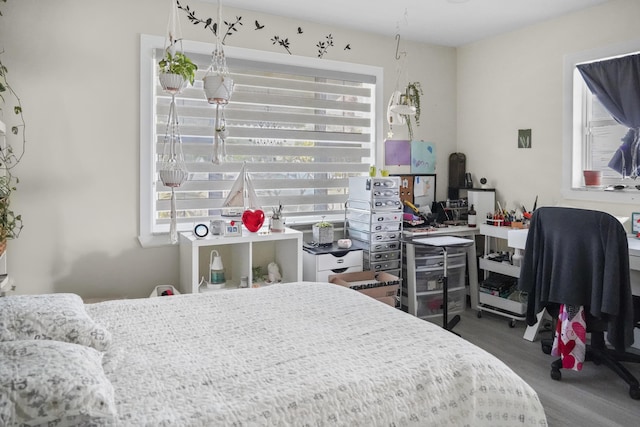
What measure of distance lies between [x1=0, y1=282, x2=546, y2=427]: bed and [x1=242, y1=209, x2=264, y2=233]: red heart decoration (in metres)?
1.41

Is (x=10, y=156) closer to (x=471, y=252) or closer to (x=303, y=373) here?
(x=303, y=373)

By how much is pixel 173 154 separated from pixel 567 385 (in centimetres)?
278

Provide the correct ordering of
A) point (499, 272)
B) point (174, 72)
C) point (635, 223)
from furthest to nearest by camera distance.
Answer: point (499, 272), point (635, 223), point (174, 72)

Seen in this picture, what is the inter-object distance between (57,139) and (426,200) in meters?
3.05

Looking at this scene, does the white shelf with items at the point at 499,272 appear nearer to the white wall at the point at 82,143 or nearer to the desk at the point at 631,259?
the desk at the point at 631,259

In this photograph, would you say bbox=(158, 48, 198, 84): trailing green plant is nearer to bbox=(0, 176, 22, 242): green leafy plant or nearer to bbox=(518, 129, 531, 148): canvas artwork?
bbox=(0, 176, 22, 242): green leafy plant

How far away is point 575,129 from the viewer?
12.1ft

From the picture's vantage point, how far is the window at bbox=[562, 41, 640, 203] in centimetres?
352

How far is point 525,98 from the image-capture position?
13.2ft

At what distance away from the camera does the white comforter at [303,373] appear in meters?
1.23

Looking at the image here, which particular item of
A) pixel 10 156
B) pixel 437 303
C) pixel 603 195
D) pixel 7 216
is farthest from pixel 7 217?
pixel 603 195

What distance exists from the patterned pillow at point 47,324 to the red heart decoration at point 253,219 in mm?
1815

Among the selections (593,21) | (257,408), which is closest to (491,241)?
(593,21)

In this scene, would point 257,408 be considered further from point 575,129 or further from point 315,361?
point 575,129
